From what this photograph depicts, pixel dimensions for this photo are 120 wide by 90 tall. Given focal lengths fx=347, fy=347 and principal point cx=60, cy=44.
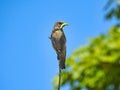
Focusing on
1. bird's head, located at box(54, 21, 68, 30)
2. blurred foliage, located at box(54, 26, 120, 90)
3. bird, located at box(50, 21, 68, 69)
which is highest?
bird's head, located at box(54, 21, 68, 30)

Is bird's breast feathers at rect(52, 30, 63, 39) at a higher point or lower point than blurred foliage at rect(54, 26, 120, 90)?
higher

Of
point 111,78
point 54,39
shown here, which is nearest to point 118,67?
point 111,78

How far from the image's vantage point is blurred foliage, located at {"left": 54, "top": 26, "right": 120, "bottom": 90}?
5883mm

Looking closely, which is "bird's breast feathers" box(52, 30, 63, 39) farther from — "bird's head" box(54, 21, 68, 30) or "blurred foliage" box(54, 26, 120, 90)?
"blurred foliage" box(54, 26, 120, 90)

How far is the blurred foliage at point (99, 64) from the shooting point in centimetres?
588

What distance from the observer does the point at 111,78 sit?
6094mm

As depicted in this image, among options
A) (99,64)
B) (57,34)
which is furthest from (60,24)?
(99,64)

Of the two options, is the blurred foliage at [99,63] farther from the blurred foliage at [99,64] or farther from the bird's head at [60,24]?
the bird's head at [60,24]

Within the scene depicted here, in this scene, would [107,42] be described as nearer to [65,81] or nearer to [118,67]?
[118,67]

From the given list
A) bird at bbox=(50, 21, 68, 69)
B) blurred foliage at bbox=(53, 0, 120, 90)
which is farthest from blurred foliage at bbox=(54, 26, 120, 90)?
bird at bbox=(50, 21, 68, 69)

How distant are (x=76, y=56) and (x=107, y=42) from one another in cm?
64

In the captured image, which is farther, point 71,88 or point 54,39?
point 54,39

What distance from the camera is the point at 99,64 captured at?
19.7ft

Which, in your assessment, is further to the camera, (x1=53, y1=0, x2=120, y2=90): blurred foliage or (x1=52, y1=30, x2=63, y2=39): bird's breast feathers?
(x1=52, y1=30, x2=63, y2=39): bird's breast feathers
